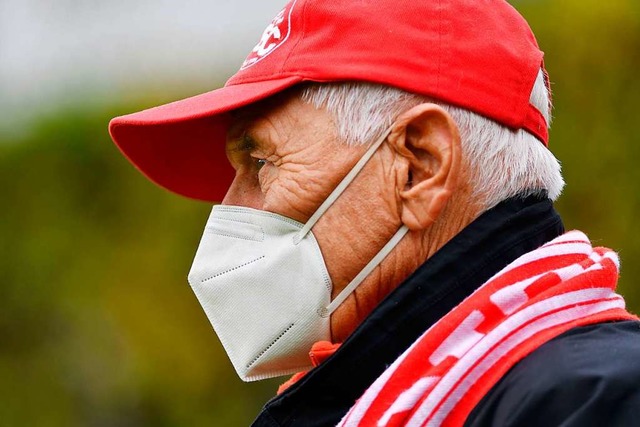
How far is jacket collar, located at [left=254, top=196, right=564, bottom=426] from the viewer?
7.63 feet

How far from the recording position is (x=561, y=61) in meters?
6.79

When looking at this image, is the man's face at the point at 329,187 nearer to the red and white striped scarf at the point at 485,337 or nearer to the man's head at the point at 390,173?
the man's head at the point at 390,173

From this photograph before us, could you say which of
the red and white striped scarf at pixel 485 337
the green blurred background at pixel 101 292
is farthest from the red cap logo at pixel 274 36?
the green blurred background at pixel 101 292

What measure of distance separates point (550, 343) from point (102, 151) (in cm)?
631


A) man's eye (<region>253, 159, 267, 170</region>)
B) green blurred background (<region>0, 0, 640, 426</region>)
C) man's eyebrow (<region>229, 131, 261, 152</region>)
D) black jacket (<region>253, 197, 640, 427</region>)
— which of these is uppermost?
man's eyebrow (<region>229, 131, 261, 152</region>)

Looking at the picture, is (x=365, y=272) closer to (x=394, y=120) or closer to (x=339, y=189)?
(x=339, y=189)

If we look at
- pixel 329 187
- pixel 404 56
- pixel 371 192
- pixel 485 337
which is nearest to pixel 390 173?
pixel 371 192

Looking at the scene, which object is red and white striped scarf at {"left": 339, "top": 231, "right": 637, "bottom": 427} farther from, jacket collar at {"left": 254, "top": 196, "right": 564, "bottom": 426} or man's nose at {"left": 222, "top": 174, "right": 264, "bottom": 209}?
man's nose at {"left": 222, "top": 174, "right": 264, "bottom": 209}

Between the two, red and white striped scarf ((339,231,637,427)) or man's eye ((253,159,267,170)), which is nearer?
red and white striped scarf ((339,231,637,427))

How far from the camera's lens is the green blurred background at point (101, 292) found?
751 centimetres

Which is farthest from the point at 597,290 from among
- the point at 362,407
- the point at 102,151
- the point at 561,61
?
the point at 102,151

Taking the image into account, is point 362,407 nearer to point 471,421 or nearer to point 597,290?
point 471,421

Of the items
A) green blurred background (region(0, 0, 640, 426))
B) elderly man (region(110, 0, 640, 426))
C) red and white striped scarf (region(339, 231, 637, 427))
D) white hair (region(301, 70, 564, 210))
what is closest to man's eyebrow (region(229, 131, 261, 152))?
elderly man (region(110, 0, 640, 426))

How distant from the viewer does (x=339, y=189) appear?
2.60 metres
